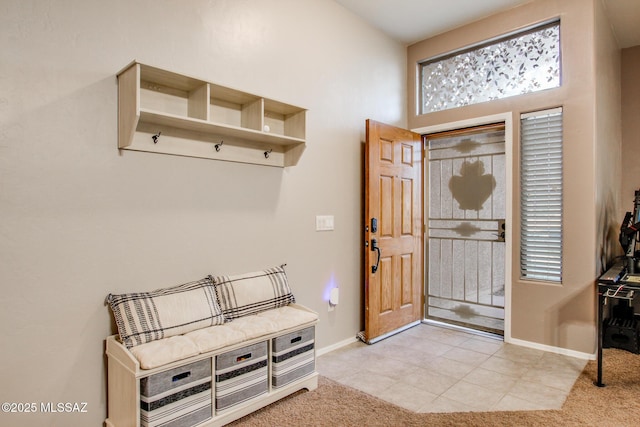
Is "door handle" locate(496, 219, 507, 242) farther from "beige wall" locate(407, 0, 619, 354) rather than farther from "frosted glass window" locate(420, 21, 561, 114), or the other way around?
"frosted glass window" locate(420, 21, 561, 114)

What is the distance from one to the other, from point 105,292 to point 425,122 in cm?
346

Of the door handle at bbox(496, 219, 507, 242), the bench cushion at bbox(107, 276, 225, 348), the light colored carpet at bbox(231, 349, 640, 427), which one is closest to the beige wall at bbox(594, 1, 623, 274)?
the door handle at bbox(496, 219, 507, 242)

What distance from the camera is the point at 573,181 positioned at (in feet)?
10.6

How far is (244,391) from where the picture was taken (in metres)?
2.17

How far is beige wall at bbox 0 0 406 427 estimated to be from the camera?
5.83 feet

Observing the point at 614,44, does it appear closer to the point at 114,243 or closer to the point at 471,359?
the point at 471,359

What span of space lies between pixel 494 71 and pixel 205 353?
142 inches

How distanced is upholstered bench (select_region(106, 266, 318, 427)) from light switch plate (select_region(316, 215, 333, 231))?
2.58 feet

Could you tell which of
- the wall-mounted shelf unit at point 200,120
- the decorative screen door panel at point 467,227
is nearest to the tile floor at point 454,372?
the decorative screen door panel at point 467,227

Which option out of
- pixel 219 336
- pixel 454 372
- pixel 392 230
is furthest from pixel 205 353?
pixel 392 230

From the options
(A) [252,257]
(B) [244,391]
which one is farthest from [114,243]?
(B) [244,391]

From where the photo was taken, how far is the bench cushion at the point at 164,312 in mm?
1937

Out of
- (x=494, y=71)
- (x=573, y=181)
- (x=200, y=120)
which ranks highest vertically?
(x=494, y=71)

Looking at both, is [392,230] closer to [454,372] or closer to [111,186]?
[454,372]
